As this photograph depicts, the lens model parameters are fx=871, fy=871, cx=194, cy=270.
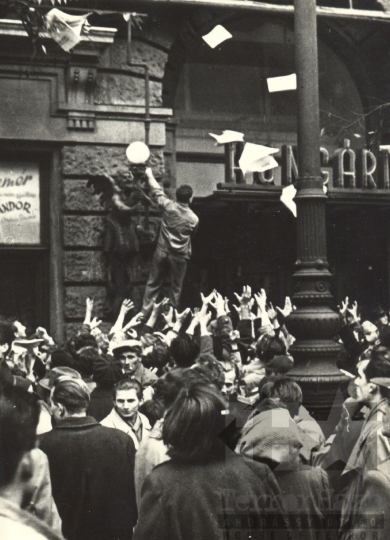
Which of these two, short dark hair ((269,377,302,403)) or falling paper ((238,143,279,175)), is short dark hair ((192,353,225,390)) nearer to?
short dark hair ((269,377,302,403))

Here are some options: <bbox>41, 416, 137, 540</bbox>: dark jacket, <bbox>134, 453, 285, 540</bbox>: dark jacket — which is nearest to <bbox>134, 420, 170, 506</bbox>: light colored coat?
<bbox>41, 416, 137, 540</bbox>: dark jacket

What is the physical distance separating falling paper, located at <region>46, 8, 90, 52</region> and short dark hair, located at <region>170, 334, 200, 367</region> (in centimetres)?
532

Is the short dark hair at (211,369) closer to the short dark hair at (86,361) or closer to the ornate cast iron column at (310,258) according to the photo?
the ornate cast iron column at (310,258)

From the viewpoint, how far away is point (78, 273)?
11375mm

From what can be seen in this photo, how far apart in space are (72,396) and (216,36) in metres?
9.02

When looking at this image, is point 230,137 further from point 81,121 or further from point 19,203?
point 19,203

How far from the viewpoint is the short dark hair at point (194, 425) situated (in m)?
3.53

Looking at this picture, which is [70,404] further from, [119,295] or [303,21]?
[119,295]

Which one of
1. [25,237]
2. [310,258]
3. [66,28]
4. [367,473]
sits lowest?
[367,473]

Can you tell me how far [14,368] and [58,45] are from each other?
5.29 m

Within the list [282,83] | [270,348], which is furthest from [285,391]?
[282,83]

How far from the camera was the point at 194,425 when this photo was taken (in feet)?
11.6

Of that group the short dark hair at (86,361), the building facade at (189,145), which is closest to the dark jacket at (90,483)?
the short dark hair at (86,361)

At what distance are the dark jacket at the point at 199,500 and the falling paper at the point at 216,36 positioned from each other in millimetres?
9800
